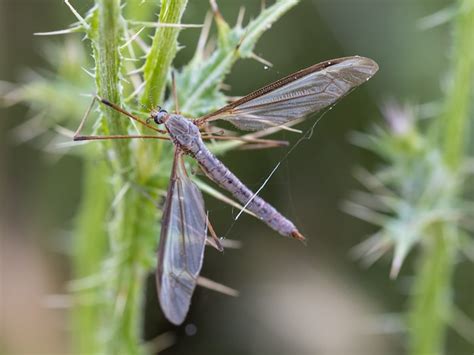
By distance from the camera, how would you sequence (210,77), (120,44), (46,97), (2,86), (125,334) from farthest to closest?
1. (2,86)
2. (46,97)
3. (125,334)
4. (210,77)
5. (120,44)

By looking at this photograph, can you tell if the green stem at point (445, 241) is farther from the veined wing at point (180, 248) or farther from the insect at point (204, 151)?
the veined wing at point (180, 248)

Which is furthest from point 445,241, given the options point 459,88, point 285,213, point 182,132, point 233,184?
point 285,213

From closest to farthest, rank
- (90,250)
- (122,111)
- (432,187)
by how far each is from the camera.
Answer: (122,111)
(432,187)
(90,250)

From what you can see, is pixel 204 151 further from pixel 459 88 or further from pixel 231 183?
pixel 459 88

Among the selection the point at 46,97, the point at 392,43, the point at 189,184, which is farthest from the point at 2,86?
the point at 189,184

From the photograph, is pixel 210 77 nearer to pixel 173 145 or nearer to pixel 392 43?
pixel 173 145

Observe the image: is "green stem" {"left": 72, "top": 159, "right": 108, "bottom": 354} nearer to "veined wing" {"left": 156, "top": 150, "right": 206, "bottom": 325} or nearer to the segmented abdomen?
the segmented abdomen

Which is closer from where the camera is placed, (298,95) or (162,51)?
(162,51)

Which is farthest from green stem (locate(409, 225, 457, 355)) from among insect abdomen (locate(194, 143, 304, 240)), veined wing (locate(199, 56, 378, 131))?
veined wing (locate(199, 56, 378, 131))
